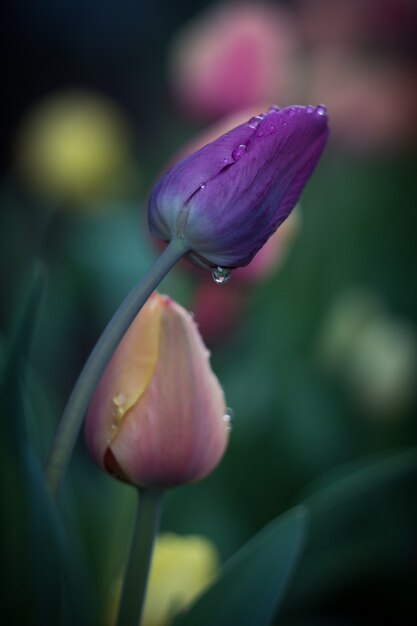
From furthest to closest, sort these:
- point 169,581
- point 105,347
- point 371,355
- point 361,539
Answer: point 371,355, point 361,539, point 169,581, point 105,347

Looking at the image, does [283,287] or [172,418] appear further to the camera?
[283,287]

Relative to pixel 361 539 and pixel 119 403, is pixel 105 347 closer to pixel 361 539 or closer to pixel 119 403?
pixel 119 403

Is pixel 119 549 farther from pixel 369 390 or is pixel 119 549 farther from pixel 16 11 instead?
pixel 16 11

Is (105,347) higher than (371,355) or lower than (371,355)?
higher

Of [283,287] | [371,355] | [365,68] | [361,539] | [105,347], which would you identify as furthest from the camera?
[365,68]

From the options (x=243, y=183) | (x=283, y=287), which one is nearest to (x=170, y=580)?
(x=243, y=183)

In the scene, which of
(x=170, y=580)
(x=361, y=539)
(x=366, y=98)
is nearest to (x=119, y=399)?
(x=170, y=580)

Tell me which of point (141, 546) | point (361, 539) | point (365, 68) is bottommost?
point (361, 539)

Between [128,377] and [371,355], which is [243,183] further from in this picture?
[371,355]
